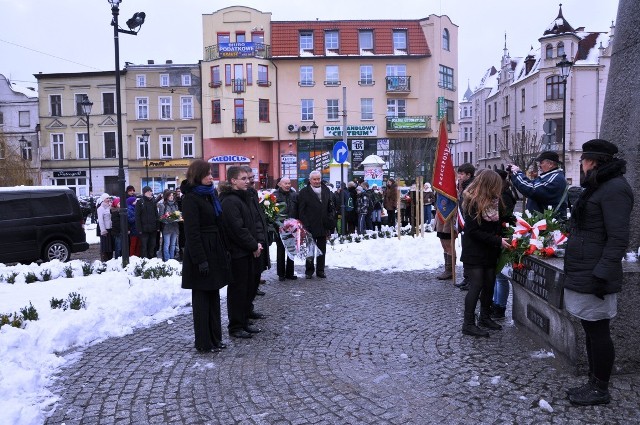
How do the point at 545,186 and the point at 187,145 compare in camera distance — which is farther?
the point at 187,145

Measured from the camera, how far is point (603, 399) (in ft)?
14.8

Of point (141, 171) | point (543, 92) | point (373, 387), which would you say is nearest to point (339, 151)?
point (373, 387)

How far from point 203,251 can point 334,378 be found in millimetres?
1946

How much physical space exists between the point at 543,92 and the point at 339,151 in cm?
4261

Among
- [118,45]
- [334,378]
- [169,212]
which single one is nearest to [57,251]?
[169,212]

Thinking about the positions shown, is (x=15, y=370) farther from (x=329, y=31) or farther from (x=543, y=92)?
(x=543, y=92)

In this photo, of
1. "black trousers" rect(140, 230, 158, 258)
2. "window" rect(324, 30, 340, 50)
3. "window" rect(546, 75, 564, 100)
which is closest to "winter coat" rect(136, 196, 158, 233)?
"black trousers" rect(140, 230, 158, 258)

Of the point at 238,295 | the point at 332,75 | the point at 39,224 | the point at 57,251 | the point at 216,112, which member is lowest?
the point at 57,251

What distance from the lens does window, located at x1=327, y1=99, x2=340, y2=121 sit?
162 feet

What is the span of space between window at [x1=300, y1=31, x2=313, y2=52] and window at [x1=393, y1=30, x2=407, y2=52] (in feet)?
23.1

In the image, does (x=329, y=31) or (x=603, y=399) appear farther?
(x=329, y=31)

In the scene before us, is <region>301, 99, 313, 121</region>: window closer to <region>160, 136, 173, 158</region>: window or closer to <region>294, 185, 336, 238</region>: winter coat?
<region>160, 136, 173, 158</region>: window

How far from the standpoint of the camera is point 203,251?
243 inches

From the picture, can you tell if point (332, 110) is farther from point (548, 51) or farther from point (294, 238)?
point (294, 238)
